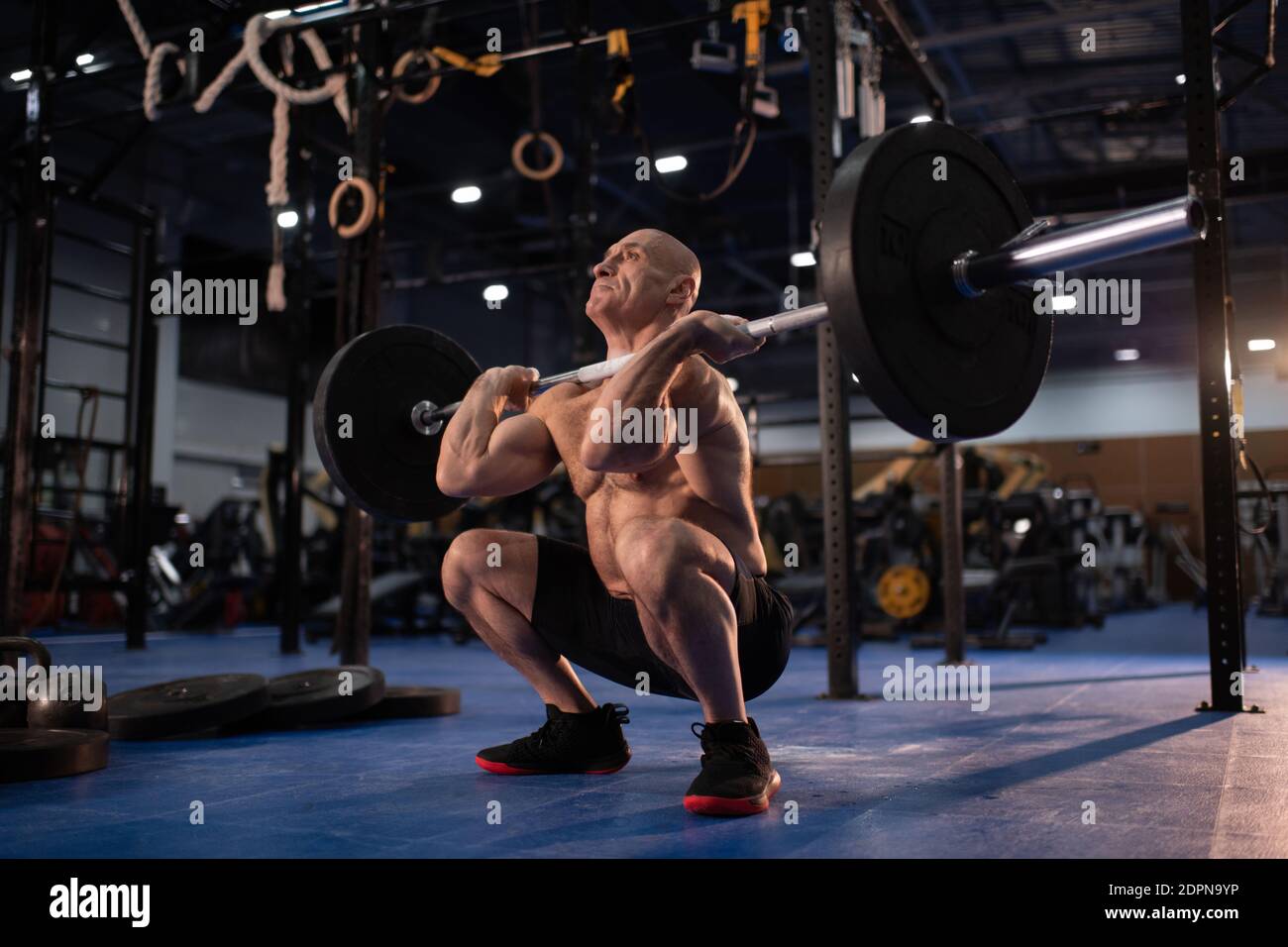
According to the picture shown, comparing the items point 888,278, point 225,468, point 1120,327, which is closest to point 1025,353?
point 888,278

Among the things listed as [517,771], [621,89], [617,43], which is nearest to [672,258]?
[517,771]

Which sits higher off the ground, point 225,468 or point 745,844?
point 225,468

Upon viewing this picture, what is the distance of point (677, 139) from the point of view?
8172 millimetres

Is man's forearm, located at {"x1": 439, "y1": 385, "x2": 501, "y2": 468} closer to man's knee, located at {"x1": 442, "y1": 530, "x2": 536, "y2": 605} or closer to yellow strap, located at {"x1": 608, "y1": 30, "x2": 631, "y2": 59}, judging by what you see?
man's knee, located at {"x1": 442, "y1": 530, "x2": 536, "y2": 605}

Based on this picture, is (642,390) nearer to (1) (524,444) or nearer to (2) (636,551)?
(2) (636,551)

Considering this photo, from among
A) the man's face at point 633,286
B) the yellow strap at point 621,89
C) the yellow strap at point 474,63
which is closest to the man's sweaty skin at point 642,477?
the man's face at point 633,286

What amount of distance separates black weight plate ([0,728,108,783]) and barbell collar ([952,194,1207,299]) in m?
1.78

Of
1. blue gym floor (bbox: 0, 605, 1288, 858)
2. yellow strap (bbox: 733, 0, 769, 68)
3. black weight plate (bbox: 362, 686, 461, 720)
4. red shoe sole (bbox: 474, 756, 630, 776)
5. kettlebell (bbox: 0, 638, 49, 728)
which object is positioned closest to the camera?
blue gym floor (bbox: 0, 605, 1288, 858)

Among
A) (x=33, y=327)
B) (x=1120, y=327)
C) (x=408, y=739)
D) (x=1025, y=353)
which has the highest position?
(x=1120, y=327)

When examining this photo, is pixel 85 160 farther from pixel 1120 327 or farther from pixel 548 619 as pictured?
pixel 1120 327

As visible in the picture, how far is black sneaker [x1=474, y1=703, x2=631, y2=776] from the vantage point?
6.43ft

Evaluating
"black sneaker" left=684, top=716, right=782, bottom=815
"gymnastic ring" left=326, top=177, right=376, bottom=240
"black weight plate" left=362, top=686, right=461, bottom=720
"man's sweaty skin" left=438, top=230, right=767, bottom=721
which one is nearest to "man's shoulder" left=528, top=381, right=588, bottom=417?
"man's sweaty skin" left=438, top=230, right=767, bottom=721

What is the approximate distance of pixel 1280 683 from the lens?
3.51 metres

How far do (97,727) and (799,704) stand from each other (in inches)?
73.7
